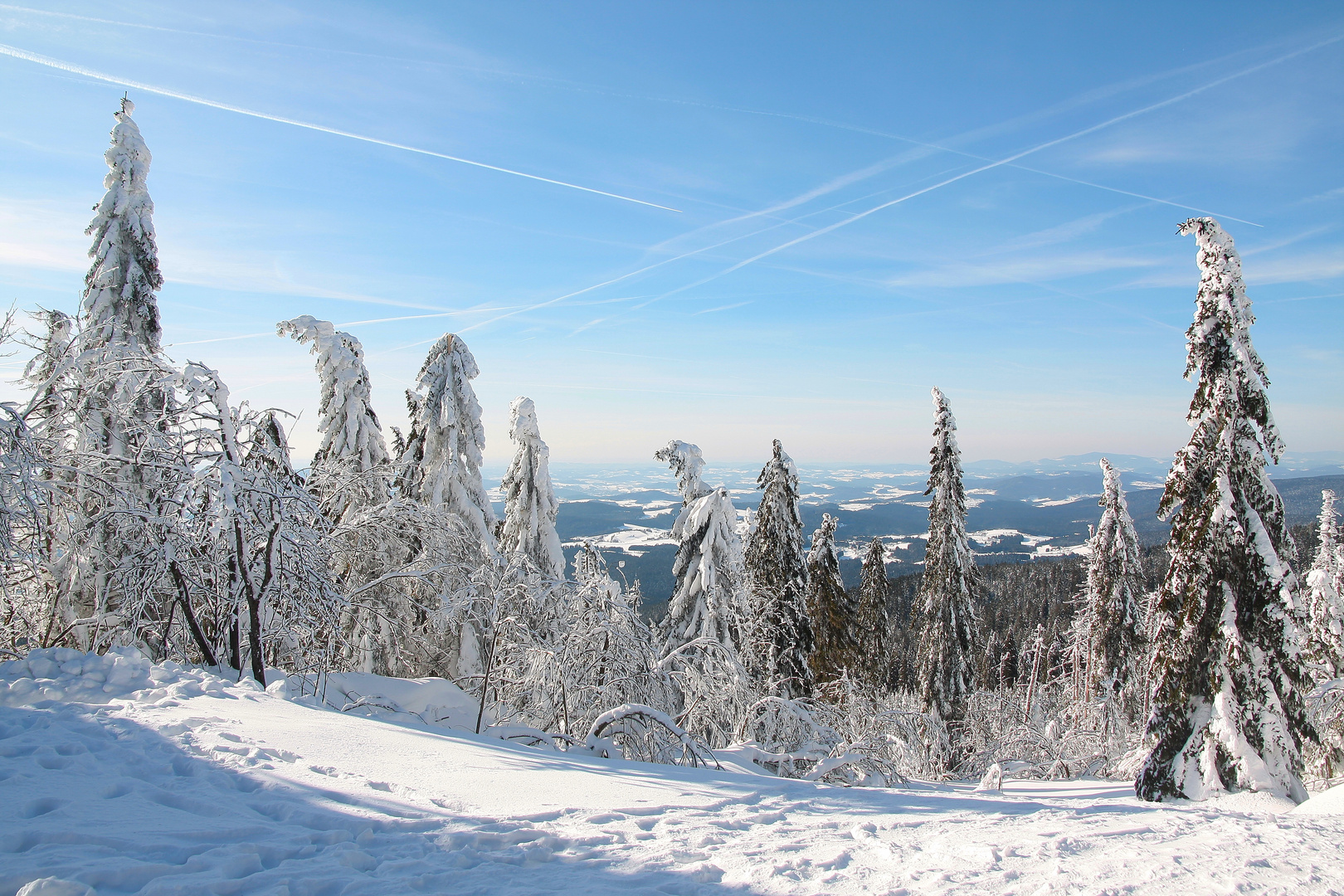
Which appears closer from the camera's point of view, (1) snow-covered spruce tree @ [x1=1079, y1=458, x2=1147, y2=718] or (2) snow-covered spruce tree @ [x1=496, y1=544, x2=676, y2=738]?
(2) snow-covered spruce tree @ [x1=496, y1=544, x2=676, y2=738]

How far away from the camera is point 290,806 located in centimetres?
392

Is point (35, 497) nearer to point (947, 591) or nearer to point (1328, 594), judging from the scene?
point (947, 591)

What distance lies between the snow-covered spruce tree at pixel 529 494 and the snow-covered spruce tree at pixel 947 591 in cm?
1167

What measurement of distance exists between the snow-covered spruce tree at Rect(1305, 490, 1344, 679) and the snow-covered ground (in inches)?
629

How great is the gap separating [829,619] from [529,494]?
9.70 m

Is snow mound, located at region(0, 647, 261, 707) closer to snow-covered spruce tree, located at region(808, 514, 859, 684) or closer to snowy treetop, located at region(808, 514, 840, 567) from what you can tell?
snow-covered spruce tree, located at region(808, 514, 859, 684)

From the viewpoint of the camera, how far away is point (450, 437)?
16.6 m

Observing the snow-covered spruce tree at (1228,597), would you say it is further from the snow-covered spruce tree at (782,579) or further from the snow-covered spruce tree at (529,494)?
the snow-covered spruce tree at (529,494)

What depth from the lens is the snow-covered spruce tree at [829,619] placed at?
775 inches

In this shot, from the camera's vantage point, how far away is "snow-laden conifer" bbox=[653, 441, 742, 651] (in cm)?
1456

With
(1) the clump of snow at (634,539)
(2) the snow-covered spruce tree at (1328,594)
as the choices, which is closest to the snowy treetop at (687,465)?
(2) the snow-covered spruce tree at (1328,594)

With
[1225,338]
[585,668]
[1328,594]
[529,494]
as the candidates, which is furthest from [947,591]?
[585,668]

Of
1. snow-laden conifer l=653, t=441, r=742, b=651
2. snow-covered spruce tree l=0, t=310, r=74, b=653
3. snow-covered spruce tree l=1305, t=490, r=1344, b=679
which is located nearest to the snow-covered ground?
snow-covered spruce tree l=0, t=310, r=74, b=653

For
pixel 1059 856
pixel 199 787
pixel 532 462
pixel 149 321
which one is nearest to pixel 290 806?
pixel 199 787
